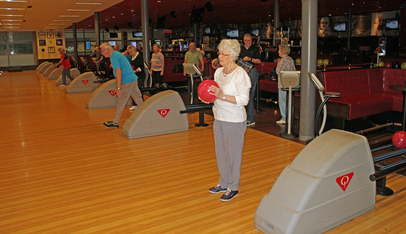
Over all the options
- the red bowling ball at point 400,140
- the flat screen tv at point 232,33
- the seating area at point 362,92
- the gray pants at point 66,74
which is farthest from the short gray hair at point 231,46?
the flat screen tv at point 232,33

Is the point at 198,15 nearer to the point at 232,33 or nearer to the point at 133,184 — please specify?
the point at 232,33

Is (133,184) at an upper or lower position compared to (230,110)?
lower

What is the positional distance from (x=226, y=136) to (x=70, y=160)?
2570mm

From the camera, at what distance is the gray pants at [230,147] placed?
3004 mm

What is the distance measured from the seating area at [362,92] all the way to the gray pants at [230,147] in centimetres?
289

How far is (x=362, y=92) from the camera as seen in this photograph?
6176mm

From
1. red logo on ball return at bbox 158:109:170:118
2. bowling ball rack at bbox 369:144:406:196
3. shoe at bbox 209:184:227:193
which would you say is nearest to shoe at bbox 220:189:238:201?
shoe at bbox 209:184:227:193

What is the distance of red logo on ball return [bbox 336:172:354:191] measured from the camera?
8.41 ft

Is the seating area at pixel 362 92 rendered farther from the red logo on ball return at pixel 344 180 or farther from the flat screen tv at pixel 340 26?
the flat screen tv at pixel 340 26

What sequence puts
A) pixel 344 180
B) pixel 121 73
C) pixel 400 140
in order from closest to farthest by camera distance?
pixel 344 180 → pixel 400 140 → pixel 121 73

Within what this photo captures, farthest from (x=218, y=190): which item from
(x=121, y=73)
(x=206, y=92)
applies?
(x=121, y=73)

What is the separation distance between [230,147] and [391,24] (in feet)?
57.1

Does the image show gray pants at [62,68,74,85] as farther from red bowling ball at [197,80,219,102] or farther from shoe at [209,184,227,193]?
red bowling ball at [197,80,219,102]

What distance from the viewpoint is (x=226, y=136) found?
3025mm
